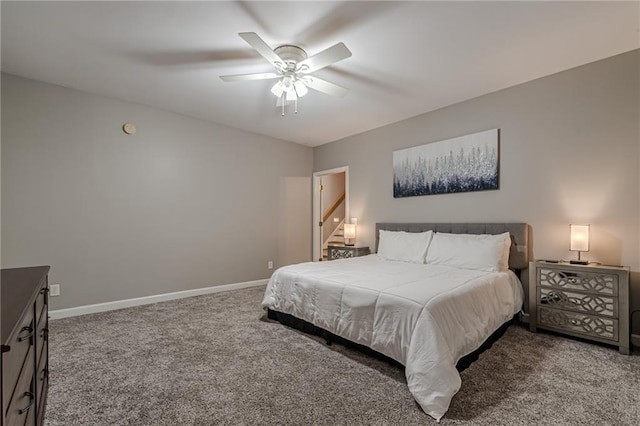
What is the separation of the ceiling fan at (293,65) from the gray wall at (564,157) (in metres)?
1.97

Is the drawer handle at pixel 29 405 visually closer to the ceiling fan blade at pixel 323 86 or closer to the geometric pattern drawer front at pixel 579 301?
the ceiling fan blade at pixel 323 86

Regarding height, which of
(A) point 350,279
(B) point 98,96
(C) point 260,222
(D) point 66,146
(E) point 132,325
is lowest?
(E) point 132,325

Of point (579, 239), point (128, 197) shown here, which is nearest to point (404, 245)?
point (579, 239)

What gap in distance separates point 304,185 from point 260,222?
123 cm

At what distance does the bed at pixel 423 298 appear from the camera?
181 centimetres

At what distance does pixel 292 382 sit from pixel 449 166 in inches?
125

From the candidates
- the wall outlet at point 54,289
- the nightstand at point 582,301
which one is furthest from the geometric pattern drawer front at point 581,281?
the wall outlet at point 54,289

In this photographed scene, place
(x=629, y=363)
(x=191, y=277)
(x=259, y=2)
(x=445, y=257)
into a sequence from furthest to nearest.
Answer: (x=191, y=277) < (x=445, y=257) < (x=629, y=363) < (x=259, y=2)

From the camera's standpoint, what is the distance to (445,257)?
3.32 m

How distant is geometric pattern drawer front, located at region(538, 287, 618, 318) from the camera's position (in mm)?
2469

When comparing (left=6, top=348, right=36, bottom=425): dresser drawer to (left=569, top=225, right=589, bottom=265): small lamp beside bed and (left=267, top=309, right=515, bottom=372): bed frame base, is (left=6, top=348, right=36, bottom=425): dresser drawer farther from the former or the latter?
(left=569, top=225, right=589, bottom=265): small lamp beside bed

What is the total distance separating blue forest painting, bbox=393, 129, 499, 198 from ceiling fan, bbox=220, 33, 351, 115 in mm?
1786

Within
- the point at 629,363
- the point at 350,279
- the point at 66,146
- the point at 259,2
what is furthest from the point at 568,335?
the point at 66,146

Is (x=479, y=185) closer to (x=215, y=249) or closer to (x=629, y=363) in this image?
(x=629, y=363)
